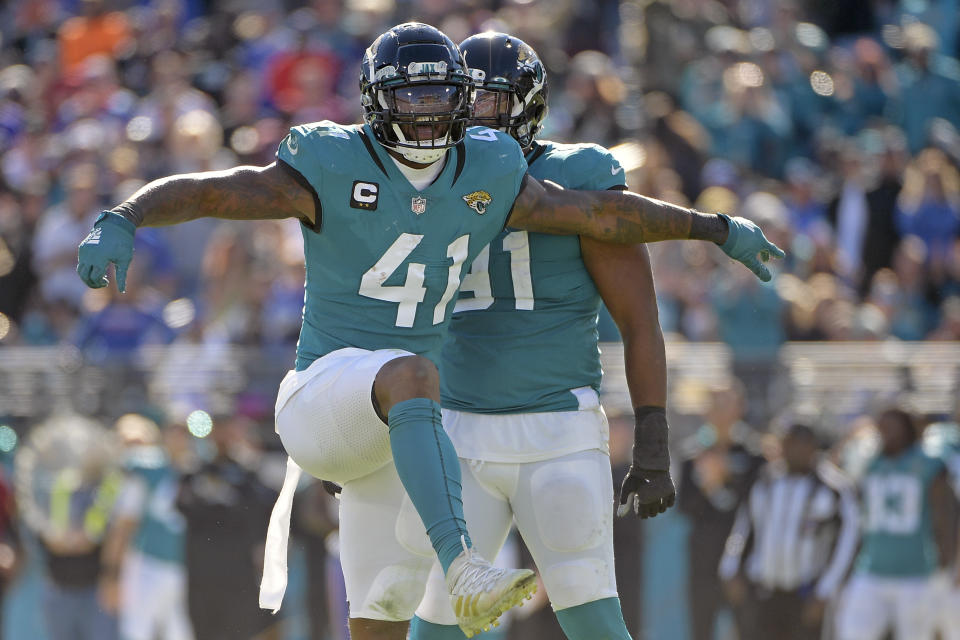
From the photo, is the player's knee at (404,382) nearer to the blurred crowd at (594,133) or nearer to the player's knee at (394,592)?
the player's knee at (394,592)

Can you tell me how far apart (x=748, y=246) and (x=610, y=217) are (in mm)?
412

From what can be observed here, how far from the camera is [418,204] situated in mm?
3980

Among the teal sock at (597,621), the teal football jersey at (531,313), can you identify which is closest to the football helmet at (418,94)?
the teal football jersey at (531,313)

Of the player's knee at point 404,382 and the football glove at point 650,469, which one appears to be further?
the football glove at point 650,469

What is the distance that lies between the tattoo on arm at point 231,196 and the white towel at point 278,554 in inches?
29.1

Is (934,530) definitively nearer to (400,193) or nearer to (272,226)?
(272,226)

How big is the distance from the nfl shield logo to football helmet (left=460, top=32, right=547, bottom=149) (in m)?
0.53

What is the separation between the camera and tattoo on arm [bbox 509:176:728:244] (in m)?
4.19

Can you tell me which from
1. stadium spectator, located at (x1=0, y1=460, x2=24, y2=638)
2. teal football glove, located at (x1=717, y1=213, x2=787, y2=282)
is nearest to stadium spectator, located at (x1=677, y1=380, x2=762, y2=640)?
teal football glove, located at (x1=717, y1=213, x2=787, y2=282)

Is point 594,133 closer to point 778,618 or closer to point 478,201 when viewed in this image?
point 778,618

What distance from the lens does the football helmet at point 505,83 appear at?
4430 mm

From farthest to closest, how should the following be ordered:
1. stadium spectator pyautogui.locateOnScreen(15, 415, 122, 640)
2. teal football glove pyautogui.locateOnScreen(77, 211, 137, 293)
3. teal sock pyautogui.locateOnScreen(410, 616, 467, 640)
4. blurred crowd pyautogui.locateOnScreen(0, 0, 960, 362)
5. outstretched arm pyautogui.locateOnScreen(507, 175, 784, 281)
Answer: blurred crowd pyautogui.locateOnScreen(0, 0, 960, 362) → stadium spectator pyautogui.locateOnScreen(15, 415, 122, 640) → teal sock pyautogui.locateOnScreen(410, 616, 467, 640) → outstretched arm pyautogui.locateOnScreen(507, 175, 784, 281) → teal football glove pyautogui.locateOnScreen(77, 211, 137, 293)

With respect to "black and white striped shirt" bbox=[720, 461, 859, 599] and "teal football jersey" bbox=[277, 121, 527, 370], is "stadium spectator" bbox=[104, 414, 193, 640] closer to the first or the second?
"black and white striped shirt" bbox=[720, 461, 859, 599]

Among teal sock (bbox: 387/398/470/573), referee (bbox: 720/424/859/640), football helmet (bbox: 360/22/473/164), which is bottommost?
referee (bbox: 720/424/859/640)
